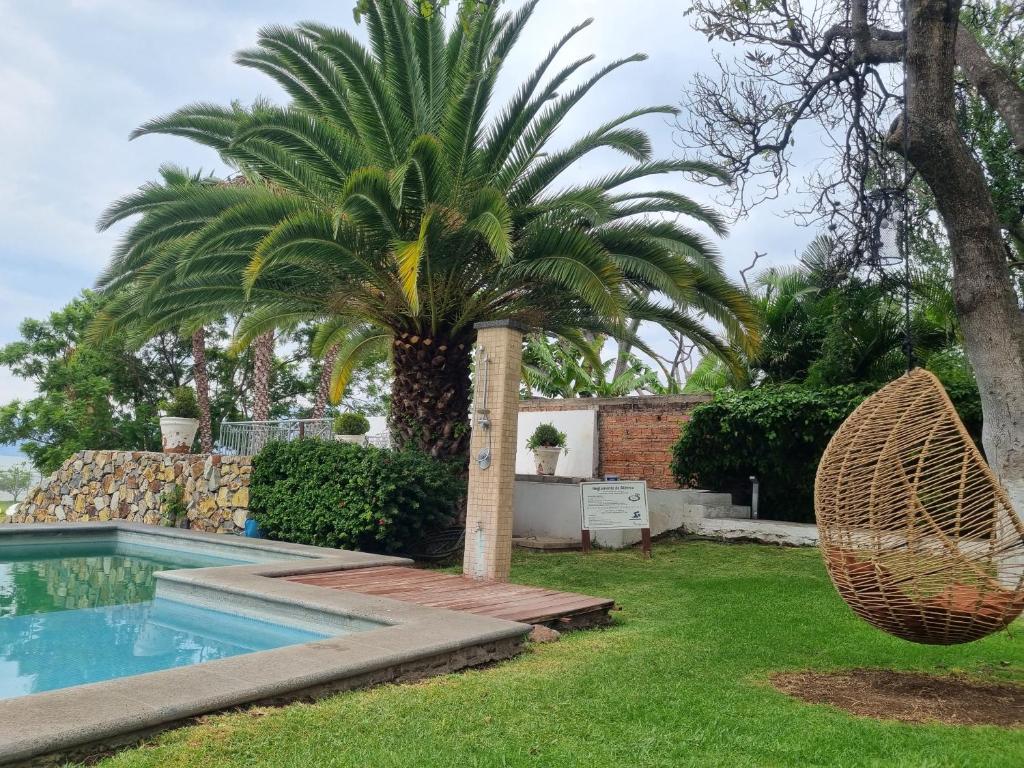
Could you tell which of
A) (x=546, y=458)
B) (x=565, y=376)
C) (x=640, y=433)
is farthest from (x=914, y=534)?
(x=565, y=376)

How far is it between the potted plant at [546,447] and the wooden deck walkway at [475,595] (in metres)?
6.72

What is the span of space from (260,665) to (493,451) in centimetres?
396

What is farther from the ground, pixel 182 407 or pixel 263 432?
pixel 182 407

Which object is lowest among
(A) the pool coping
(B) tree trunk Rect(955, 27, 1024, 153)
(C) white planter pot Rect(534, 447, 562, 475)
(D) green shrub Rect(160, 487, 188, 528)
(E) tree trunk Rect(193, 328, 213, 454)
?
(A) the pool coping

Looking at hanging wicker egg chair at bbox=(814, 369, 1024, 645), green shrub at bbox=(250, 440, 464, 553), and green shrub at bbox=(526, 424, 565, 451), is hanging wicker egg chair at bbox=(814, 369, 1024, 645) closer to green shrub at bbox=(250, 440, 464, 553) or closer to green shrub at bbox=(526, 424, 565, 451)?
green shrub at bbox=(250, 440, 464, 553)

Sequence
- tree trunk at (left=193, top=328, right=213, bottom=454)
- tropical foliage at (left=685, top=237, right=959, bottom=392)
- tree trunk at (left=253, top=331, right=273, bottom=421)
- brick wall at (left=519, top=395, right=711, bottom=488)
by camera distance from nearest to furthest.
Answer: tropical foliage at (left=685, top=237, right=959, bottom=392) → brick wall at (left=519, top=395, right=711, bottom=488) → tree trunk at (left=253, top=331, right=273, bottom=421) → tree trunk at (left=193, top=328, right=213, bottom=454)

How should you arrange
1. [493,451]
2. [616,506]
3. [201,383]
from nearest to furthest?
[493,451] → [616,506] → [201,383]

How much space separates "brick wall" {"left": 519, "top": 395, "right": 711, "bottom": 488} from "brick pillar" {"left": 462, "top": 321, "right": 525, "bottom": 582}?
590 centimetres

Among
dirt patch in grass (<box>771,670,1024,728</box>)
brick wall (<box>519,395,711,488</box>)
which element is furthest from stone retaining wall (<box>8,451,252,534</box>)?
dirt patch in grass (<box>771,670,1024,728</box>)

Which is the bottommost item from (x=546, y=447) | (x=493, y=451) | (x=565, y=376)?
(x=493, y=451)

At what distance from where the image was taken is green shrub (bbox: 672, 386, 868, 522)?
11.1 m

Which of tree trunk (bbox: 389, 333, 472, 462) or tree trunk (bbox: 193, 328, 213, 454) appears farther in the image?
tree trunk (bbox: 193, 328, 213, 454)

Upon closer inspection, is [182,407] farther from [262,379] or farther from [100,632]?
[100,632]

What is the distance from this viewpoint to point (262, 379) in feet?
65.9
